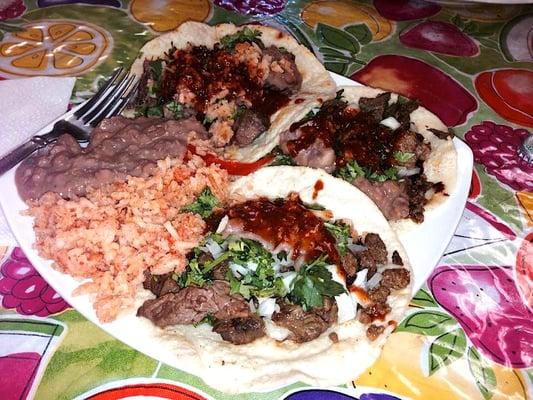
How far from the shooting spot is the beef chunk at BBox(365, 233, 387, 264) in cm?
302

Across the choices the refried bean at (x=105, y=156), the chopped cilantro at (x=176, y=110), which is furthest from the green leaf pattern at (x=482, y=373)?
the chopped cilantro at (x=176, y=110)

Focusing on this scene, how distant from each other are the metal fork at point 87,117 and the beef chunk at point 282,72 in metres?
1.13

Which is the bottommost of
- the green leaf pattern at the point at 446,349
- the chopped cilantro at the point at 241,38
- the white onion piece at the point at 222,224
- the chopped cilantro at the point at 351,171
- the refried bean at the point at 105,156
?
the green leaf pattern at the point at 446,349

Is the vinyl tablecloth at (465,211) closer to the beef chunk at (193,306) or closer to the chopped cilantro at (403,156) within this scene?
the beef chunk at (193,306)

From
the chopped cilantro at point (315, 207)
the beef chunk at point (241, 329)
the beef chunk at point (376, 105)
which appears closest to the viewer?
the beef chunk at point (241, 329)

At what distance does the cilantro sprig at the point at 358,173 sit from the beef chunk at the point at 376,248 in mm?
486

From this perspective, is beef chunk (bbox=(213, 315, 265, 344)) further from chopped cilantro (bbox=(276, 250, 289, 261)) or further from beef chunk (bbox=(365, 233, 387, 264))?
beef chunk (bbox=(365, 233, 387, 264))

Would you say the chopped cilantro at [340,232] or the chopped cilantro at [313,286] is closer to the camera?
the chopped cilantro at [313,286]

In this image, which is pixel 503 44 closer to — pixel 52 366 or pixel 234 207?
pixel 234 207

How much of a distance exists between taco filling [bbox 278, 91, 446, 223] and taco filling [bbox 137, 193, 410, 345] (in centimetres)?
39

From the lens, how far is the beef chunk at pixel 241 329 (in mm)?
2773

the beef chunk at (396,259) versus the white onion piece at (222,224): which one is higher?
the white onion piece at (222,224)

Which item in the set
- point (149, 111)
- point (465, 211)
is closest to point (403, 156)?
point (465, 211)

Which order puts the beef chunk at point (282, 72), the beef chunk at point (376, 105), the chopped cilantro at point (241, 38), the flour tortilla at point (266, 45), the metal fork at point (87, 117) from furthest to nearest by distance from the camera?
1. the chopped cilantro at point (241, 38)
2. the beef chunk at point (282, 72)
3. the flour tortilla at point (266, 45)
4. the beef chunk at point (376, 105)
5. the metal fork at point (87, 117)
